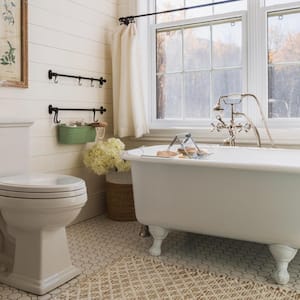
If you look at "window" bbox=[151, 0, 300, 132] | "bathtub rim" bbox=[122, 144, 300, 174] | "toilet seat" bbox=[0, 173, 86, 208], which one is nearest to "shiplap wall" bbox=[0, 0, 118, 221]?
"window" bbox=[151, 0, 300, 132]

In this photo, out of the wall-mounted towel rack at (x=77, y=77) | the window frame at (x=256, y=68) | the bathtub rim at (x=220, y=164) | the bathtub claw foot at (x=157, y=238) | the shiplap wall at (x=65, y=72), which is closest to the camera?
the bathtub rim at (x=220, y=164)

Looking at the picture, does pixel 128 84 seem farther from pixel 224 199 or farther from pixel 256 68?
pixel 224 199

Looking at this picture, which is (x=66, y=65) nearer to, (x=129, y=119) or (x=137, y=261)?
(x=129, y=119)

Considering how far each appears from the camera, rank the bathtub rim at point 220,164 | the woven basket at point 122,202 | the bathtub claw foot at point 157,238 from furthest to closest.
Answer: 1. the woven basket at point 122,202
2. the bathtub claw foot at point 157,238
3. the bathtub rim at point 220,164

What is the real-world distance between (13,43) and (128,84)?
111 centimetres

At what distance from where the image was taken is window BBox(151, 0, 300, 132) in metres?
3.06

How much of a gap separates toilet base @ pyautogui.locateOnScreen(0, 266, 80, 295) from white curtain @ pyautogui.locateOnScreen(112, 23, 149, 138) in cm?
156

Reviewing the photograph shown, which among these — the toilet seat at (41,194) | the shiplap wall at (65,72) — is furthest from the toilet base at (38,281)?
the shiplap wall at (65,72)

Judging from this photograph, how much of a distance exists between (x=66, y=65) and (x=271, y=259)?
2079mm

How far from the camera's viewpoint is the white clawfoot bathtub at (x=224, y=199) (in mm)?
1958

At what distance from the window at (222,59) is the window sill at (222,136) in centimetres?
14

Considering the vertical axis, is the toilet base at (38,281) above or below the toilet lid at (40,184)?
below

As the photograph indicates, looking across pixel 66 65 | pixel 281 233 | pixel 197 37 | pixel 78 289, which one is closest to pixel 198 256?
pixel 281 233

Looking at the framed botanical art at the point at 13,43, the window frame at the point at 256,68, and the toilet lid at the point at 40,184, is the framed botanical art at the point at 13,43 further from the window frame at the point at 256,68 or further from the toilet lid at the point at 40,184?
the window frame at the point at 256,68
